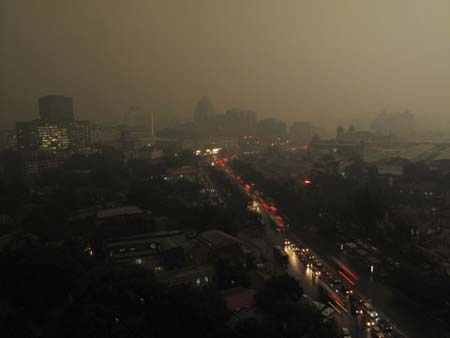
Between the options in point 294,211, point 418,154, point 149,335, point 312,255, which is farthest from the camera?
point 418,154

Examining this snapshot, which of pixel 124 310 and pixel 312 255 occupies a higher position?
pixel 124 310

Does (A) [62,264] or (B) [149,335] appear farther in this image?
(A) [62,264]

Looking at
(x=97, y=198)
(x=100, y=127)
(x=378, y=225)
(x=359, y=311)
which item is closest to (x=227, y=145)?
(x=100, y=127)

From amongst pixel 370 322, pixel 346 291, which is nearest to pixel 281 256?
pixel 346 291

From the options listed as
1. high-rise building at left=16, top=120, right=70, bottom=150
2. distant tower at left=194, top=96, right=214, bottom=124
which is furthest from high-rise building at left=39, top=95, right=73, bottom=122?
distant tower at left=194, top=96, right=214, bottom=124

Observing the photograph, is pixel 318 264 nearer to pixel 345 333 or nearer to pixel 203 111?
pixel 345 333

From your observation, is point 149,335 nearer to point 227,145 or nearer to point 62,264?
point 62,264

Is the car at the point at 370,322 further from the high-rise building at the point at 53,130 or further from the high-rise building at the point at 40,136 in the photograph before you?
the high-rise building at the point at 40,136
